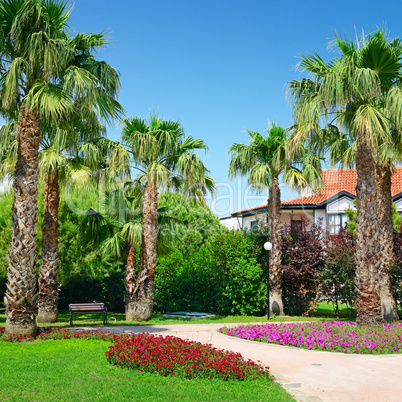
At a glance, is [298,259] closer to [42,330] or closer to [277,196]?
[277,196]

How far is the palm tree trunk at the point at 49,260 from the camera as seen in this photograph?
645 inches

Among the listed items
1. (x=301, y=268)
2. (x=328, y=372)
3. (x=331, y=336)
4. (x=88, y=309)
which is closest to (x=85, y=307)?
(x=88, y=309)

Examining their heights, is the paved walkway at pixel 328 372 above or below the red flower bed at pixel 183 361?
below

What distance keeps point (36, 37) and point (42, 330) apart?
7.33m

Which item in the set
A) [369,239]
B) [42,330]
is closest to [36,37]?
[42,330]

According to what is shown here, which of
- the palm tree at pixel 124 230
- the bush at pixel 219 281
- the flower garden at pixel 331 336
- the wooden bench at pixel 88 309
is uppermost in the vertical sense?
the palm tree at pixel 124 230

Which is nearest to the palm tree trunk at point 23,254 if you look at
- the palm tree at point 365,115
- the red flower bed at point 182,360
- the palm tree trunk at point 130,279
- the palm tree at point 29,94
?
the palm tree at point 29,94

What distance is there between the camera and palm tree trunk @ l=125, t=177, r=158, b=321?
1683 cm

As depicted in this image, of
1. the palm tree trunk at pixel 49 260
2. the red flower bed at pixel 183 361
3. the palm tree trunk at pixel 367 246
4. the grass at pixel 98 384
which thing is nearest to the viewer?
the grass at pixel 98 384

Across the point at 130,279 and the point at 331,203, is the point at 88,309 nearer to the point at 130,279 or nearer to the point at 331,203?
the point at 130,279

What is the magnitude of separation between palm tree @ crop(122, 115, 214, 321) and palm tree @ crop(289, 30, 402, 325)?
15.8 ft

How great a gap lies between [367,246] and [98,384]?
856 centimetres

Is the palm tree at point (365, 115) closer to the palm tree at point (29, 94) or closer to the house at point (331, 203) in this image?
the palm tree at point (29, 94)

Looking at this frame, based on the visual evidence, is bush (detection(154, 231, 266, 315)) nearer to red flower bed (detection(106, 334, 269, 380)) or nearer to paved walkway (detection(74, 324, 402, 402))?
paved walkway (detection(74, 324, 402, 402))
